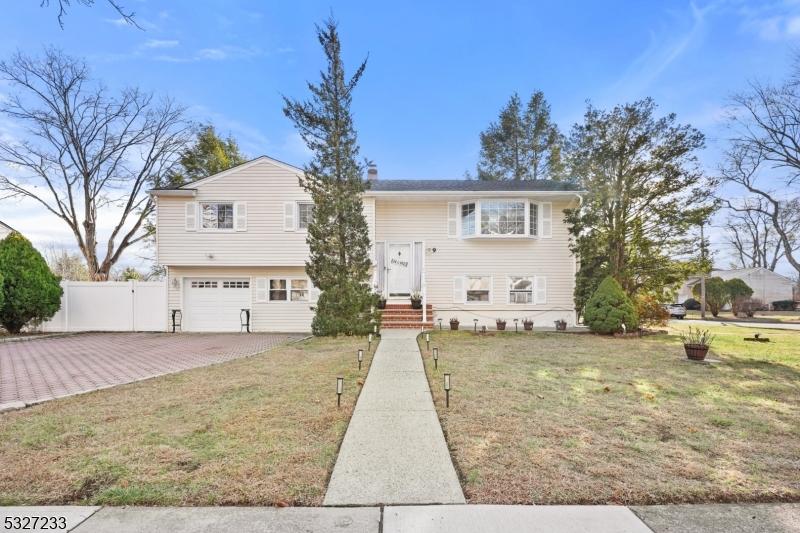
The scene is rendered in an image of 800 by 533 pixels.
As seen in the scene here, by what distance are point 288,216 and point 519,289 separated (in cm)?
920

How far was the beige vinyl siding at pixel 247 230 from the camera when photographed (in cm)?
1309

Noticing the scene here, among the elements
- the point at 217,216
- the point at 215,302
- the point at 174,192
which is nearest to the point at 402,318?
the point at 215,302

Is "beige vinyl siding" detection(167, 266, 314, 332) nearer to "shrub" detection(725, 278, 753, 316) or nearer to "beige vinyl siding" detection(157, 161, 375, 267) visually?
"beige vinyl siding" detection(157, 161, 375, 267)

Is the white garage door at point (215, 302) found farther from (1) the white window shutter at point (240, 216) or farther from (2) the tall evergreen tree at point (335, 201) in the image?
(2) the tall evergreen tree at point (335, 201)

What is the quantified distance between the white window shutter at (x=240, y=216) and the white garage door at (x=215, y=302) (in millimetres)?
2022

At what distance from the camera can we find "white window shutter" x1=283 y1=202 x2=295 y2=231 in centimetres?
1323

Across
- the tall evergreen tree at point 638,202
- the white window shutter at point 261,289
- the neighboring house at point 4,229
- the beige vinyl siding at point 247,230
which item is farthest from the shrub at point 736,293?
the neighboring house at point 4,229

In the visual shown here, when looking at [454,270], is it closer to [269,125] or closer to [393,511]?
[269,125]

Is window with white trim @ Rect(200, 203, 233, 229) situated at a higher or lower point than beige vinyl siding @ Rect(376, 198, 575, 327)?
higher

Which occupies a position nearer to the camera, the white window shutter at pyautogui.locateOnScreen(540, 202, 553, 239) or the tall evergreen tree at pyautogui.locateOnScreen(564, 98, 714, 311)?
the tall evergreen tree at pyautogui.locateOnScreen(564, 98, 714, 311)

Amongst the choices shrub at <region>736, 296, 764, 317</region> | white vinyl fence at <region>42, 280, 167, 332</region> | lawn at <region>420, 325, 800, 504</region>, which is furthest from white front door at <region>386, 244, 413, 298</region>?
shrub at <region>736, 296, 764, 317</region>

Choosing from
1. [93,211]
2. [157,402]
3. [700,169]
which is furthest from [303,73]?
[93,211]

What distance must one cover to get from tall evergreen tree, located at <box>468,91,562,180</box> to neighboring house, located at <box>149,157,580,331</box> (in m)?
10.7

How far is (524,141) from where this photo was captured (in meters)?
24.0
